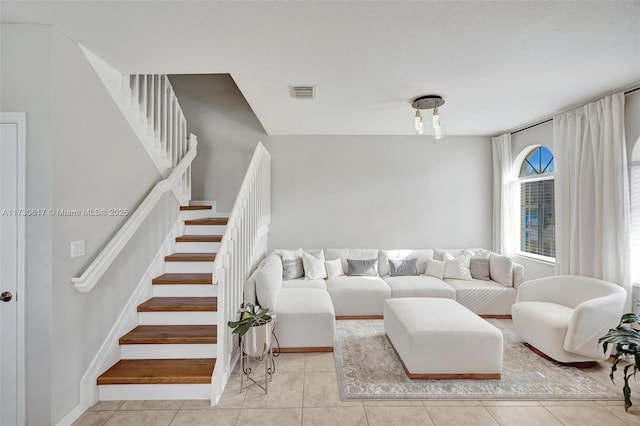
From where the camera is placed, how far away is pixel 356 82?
9.02ft

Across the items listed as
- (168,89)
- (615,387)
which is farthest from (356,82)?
(615,387)

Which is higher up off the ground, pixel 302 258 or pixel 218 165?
pixel 218 165

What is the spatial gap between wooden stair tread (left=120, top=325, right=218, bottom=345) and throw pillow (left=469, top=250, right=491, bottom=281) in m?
3.64

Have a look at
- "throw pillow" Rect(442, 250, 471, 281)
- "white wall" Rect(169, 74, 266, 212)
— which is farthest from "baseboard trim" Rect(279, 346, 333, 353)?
"white wall" Rect(169, 74, 266, 212)

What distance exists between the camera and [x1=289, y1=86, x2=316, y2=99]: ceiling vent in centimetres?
288

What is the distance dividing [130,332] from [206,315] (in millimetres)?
638

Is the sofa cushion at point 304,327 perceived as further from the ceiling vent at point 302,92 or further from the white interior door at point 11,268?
the ceiling vent at point 302,92

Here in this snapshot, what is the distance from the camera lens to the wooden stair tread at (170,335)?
2.42 m

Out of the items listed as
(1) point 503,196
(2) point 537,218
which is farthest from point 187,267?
(2) point 537,218

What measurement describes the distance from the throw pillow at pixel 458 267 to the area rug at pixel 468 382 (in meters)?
1.29

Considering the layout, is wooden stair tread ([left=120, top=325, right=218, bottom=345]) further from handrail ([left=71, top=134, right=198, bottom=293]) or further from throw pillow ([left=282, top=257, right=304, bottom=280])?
throw pillow ([left=282, top=257, right=304, bottom=280])

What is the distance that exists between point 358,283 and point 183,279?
Result: 7.33 feet

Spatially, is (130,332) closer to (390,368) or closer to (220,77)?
(390,368)

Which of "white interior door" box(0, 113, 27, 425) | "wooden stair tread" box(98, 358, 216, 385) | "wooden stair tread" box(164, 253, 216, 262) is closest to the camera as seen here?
"white interior door" box(0, 113, 27, 425)
